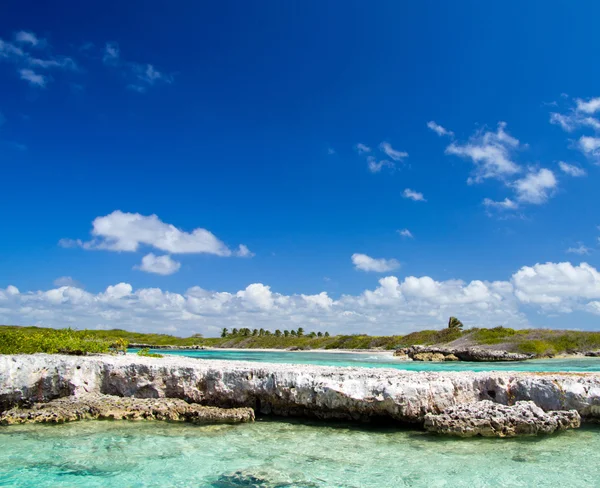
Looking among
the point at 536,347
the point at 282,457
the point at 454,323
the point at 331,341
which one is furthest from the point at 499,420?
the point at 331,341

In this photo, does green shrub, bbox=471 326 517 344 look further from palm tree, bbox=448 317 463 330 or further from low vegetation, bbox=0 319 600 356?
palm tree, bbox=448 317 463 330

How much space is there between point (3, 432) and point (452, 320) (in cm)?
7938

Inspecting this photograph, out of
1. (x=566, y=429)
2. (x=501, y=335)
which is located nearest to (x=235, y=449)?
(x=566, y=429)

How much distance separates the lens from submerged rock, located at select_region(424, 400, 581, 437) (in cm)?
973

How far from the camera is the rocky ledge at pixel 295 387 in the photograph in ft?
35.5

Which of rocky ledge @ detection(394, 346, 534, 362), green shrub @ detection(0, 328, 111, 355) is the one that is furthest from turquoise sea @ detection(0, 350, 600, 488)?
rocky ledge @ detection(394, 346, 534, 362)

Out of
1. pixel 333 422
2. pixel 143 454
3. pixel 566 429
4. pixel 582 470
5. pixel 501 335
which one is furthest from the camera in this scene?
pixel 501 335

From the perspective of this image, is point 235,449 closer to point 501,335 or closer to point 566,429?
point 566,429

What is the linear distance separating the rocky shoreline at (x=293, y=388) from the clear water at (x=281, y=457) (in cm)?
73

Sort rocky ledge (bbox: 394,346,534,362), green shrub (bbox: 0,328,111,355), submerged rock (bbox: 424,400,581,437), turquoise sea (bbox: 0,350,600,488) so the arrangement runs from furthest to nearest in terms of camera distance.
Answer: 1. rocky ledge (bbox: 394,346,534,362)
2. green shrub (bbox: 0,328,111,355)
3. submerged rock (bbox: 424,400,581,437)
4. turquoise sea (bbox: 0,350,600,488)

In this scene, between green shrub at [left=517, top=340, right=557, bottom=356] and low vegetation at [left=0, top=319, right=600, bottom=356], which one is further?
green shrub at [left=517, top=340, right=557, bottom=356]

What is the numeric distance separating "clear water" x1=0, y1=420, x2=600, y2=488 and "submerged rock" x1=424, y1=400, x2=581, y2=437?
0.95 feet

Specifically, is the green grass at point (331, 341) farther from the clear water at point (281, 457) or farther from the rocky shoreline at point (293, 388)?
the clear water at point (281, 457)

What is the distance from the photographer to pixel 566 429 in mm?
10203
